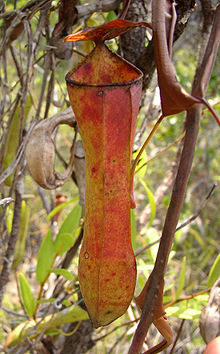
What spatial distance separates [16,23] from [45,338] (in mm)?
684

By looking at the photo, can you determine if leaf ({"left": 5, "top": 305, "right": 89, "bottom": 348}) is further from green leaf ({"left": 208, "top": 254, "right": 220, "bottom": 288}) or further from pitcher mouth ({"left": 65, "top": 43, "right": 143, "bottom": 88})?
pitcher mouth ({"left": 65, "top": 43, "right": 143, "bottom": 88})

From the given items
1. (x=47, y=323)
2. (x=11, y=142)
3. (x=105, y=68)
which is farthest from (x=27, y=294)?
(x=105, y=68)

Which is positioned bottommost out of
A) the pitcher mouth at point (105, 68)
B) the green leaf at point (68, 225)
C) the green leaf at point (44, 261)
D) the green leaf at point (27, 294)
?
the green leaf at point (27, 294)

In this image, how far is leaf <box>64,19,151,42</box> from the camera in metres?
0.36

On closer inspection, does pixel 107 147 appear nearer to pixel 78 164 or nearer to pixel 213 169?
pixel 78 164

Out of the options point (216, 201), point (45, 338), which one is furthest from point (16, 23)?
point (216, 201)

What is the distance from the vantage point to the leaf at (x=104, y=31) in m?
0.36

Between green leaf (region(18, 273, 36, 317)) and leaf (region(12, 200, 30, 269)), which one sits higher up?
leaf (region(12, 200, 30, 269))

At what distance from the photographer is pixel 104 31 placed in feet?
1.32

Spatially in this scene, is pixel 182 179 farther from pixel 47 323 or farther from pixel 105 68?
pixel 47 323

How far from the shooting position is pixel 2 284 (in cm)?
84

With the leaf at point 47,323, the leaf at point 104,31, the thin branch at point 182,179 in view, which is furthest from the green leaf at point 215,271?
the leaf at point 104,31

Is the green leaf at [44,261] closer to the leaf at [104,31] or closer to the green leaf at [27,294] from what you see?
the green leaf at [27,294]

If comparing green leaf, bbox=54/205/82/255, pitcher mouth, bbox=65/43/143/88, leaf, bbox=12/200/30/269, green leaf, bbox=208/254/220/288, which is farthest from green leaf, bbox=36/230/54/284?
pitcher mouth, bbox=65/43/143/88
